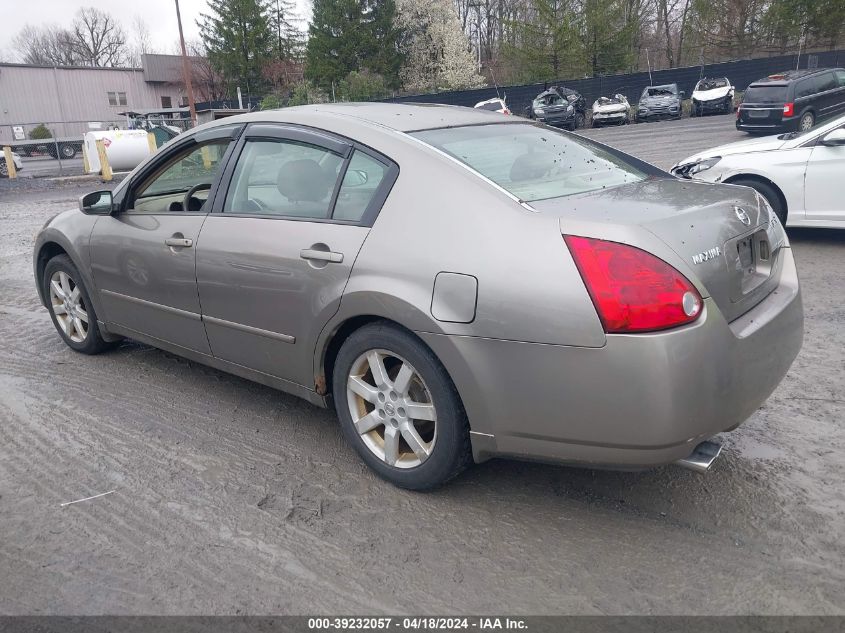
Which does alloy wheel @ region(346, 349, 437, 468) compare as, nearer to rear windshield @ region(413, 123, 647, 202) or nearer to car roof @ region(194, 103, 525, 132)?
rear windshield @ region(413, 123, 647, 202)

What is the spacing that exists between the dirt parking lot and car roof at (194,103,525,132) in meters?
1.57

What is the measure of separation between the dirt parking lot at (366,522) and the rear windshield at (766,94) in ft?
60.6

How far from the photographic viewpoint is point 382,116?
3.61m

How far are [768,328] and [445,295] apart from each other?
127cm

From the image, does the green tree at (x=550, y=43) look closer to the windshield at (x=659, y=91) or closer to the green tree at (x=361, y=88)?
the green tree at (x=361, y=88)

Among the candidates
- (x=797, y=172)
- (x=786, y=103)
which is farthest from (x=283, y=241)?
(x=786, y=103)

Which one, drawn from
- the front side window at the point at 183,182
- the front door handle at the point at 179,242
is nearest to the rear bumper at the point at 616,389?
the front door handle at the point at 179,242

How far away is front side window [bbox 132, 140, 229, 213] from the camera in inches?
159

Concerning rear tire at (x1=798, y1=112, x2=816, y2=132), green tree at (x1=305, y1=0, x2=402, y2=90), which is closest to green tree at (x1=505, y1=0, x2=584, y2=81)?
green tree at (x1=305, y1=0, x2=402, y2=90)

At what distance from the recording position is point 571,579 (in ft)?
8.53

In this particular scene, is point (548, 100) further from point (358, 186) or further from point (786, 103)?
point (358, 186)

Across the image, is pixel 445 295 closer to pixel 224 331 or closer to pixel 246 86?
pixel 224 331

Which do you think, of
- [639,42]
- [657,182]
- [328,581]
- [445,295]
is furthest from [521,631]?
[639,42]

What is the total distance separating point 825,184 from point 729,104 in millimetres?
25735
